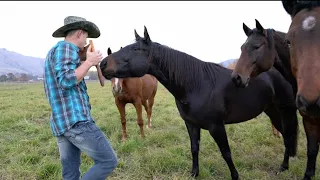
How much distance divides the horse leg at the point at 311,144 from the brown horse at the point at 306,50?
137 cm

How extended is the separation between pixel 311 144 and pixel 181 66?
2.22 metres

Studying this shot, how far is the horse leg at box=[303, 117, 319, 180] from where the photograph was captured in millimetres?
3812

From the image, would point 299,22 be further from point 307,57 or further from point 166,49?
point 166,49

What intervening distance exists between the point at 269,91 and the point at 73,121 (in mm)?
3210

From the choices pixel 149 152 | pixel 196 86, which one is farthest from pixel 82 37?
pixel 149 152

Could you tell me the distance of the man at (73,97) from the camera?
2.48m

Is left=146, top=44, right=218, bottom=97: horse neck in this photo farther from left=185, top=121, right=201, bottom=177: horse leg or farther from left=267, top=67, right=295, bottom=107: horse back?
left=267, top=67, right=295, bottom=107: horse back

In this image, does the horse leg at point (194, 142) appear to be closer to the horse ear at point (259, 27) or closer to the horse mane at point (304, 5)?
the horse ear at point (259, 27)

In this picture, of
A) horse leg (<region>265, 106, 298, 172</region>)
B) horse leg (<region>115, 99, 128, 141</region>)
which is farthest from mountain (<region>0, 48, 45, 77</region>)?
horse leg (<region>265, 106, 298, 172</region>)

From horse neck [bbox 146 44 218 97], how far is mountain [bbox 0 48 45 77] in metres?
2.53

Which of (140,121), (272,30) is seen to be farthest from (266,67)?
(140,121)

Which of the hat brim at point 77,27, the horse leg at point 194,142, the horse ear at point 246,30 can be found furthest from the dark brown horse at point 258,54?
the hat brim at point 77,27

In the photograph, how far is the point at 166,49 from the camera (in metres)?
3.85

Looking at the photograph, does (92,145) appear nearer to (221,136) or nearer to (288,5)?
(221,136)
